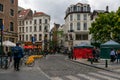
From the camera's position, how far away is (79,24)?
351 feet

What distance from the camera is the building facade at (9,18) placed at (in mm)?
61609

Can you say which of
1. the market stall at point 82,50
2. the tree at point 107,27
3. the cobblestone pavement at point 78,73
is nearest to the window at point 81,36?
the tree at point 107,27

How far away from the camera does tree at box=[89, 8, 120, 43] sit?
73312 mm

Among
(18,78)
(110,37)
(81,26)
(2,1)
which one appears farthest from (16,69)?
(81,26)

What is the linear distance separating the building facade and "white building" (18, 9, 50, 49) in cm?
5131

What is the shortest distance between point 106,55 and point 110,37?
2975 centimetres

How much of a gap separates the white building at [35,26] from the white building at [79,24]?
1234 centimetres

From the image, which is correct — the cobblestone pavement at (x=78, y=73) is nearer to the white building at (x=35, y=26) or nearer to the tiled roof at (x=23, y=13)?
the white building at (x=35, y=26)

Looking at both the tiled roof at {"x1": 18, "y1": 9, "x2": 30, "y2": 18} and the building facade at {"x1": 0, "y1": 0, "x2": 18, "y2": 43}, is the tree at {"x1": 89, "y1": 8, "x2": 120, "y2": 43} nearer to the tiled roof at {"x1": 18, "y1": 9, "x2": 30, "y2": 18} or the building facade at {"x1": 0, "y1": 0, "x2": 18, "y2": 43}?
the building facade at {"x1": 0, "y1": 0, "x2": 18, "y2": 43}

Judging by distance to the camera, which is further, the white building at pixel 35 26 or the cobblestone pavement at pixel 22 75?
the white building at pixel 35 26

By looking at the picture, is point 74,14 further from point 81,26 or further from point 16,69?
point 16,69

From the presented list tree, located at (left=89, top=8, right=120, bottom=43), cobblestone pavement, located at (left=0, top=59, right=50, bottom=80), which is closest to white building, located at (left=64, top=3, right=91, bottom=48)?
tree, located at (left=89, top=8, right=120, bottom=43)

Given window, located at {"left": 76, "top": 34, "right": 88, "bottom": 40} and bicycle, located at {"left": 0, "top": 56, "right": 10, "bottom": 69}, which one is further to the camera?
window, located at {"left": 76, "top": 34, "right": 88, "bottom": 40}

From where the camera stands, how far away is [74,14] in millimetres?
108312
